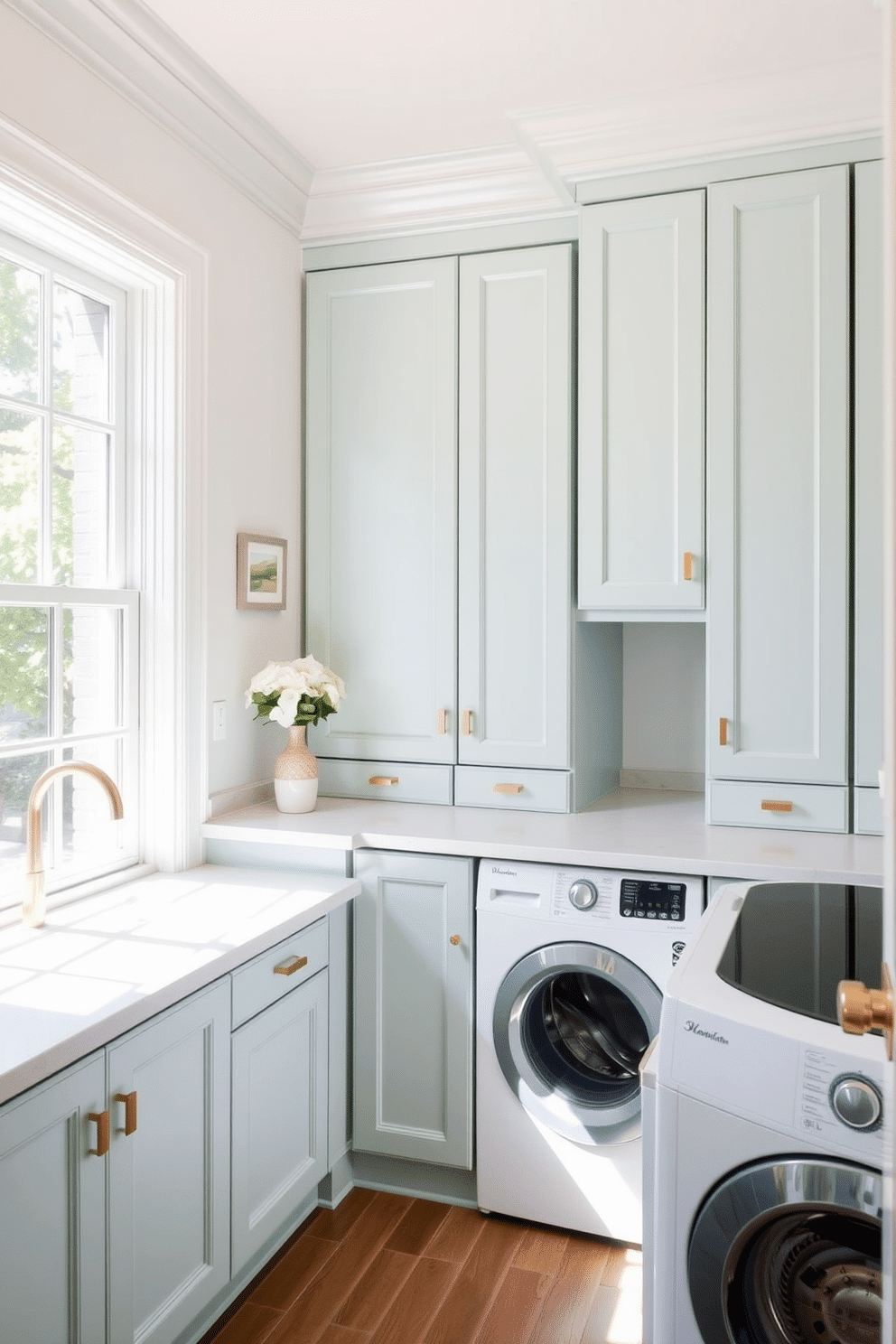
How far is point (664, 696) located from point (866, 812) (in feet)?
2.78

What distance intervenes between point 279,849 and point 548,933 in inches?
27.7

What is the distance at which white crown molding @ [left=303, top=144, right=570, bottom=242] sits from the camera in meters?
2.71

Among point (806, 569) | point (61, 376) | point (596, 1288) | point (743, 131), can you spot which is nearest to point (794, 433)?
point (806, 569)

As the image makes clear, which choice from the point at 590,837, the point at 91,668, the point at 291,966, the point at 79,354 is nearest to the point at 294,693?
the point at 91,668

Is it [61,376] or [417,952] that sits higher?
[61,376]

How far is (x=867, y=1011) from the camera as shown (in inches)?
31.6

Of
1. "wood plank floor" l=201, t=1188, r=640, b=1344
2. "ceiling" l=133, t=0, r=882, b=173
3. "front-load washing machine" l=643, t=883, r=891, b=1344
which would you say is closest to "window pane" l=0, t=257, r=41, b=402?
"ceiling" l=133, t=0, r=882, b=173

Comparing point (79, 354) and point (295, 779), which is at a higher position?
point (79, 354)

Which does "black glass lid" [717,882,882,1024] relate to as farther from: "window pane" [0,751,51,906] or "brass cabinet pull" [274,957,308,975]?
"window pane" [0,751,51,906]

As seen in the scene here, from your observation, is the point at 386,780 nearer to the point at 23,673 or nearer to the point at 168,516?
the point at 168,516

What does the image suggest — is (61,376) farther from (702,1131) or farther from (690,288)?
(702,1131)

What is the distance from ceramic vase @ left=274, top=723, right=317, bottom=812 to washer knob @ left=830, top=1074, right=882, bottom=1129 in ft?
5.56

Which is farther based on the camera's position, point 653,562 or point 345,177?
point 345,177

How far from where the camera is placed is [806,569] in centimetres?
245
